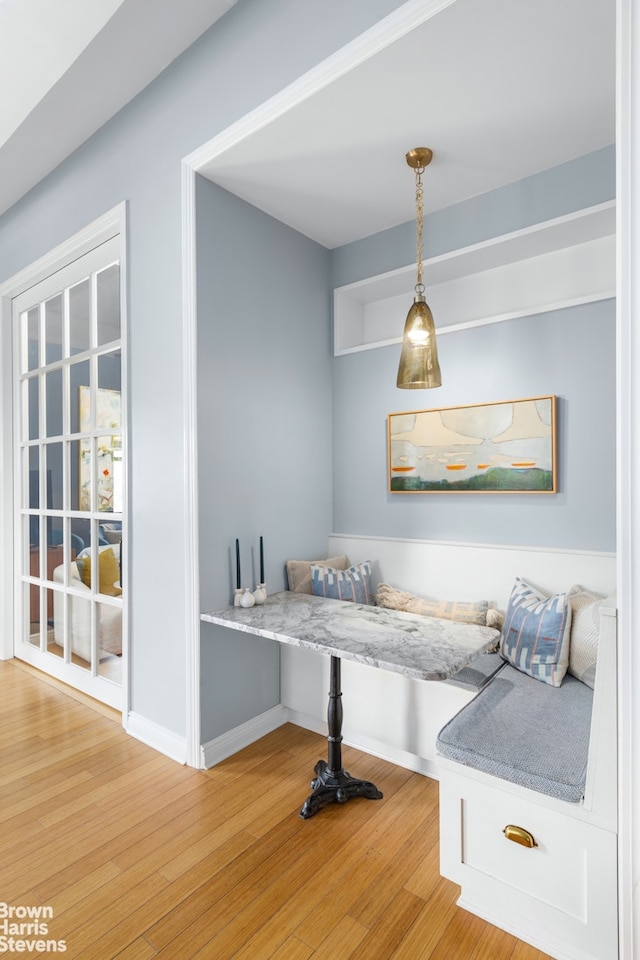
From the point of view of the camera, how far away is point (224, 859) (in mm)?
1637

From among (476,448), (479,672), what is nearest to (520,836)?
(479,672)

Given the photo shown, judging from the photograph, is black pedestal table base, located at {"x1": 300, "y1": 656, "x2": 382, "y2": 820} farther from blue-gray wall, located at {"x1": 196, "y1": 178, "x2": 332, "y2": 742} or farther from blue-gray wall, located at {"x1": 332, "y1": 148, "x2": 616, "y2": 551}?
blue-gray wall, located at {"x1": 332, "y1": 148, "x2": 616, "y2": 551}

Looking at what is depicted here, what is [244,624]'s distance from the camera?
199 centimetres

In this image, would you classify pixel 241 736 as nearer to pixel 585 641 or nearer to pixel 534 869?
pixel 534 869

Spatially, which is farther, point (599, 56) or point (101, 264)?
point (101, 264)

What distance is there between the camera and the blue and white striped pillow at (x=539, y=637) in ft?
6.10

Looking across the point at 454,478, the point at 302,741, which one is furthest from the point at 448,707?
the point at 454,478

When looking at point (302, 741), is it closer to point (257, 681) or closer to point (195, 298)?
point (257, 681)

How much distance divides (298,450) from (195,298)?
0.92m

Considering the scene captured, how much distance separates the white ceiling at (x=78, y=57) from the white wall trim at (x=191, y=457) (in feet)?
1.48

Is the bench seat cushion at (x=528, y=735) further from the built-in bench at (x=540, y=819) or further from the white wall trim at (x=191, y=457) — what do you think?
the white wall trim at (x=191, y=457)

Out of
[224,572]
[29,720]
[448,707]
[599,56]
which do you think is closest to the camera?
[599,56]

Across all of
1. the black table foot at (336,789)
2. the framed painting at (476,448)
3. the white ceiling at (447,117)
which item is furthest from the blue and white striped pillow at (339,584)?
the white ceiling at (447,117)

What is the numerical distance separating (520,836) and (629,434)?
1051 mm
